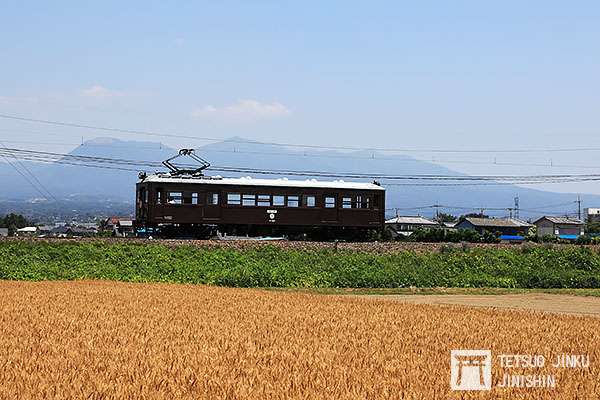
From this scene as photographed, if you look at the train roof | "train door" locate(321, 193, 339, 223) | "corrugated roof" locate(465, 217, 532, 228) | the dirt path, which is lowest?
"corrugated roof" locate(465, 217, 532, 228)

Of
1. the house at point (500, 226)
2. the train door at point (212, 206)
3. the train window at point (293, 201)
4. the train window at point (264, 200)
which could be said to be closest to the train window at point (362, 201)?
the train window at point (293, 201)

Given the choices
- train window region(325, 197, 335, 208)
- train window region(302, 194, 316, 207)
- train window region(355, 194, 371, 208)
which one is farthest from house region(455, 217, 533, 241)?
train window region(302, 194, 316, 207)

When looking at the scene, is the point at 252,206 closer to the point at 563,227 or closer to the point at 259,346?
the point at 259,346

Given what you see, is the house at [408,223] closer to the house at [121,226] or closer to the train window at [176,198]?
the house at [121,226]

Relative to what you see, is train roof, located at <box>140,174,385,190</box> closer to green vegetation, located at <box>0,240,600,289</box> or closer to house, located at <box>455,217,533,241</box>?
green vegetation, located at <box>0,240,600,289</box>

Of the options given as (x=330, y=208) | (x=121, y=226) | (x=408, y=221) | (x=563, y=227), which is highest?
(x=330, y=208)

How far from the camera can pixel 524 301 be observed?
24047 mm

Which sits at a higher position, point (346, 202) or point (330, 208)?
point (346, 202)

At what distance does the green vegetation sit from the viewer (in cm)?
2992

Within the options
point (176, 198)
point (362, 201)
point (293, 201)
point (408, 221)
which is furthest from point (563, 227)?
point (176, 198)

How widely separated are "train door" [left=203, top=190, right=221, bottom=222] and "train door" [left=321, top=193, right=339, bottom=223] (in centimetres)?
504

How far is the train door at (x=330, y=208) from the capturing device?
3938 centimetres

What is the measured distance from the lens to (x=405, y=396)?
7914mm

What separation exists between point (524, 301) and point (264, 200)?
17.0m
